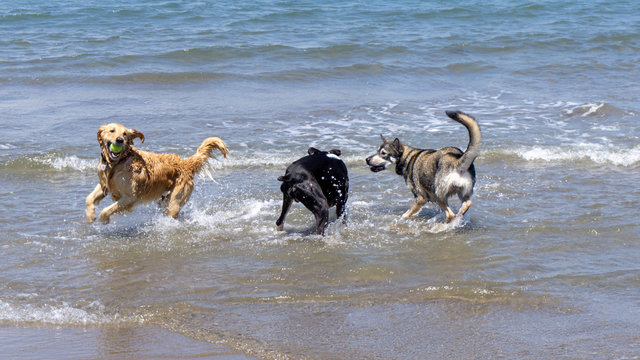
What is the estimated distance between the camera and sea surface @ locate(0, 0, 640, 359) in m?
5.54

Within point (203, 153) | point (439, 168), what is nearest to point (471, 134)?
point (439, 168)

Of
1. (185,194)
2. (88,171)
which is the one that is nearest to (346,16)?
(88,171)

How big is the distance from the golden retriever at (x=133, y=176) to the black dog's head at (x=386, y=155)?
2175mm

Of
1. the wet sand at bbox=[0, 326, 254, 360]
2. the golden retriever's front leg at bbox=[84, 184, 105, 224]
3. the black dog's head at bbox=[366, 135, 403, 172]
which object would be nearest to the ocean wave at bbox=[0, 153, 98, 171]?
the golden retriever's front leg at bbox=[84, 184, 105, 224]

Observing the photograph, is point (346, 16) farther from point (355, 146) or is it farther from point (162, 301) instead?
point (162, 301)

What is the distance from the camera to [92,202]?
8125mm

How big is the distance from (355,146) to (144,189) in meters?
4.42

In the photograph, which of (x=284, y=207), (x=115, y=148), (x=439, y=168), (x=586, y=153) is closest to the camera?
(x=115, y=148)

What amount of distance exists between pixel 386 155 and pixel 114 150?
327 centimetres

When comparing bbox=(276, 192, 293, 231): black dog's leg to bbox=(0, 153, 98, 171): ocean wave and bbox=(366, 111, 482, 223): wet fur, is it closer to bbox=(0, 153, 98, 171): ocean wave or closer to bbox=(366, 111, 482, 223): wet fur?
bbox=(366, 111, 482, 223): wet fur

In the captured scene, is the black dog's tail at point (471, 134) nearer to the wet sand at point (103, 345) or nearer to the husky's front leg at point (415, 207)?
the husky's front leg at point (415, 207)

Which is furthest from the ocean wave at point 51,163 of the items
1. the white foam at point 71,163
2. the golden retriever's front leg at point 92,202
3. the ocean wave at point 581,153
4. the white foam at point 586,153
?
the white foam at point 586,153

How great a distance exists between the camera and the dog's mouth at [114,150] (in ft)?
25.3

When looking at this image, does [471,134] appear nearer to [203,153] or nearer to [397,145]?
[397,145]
